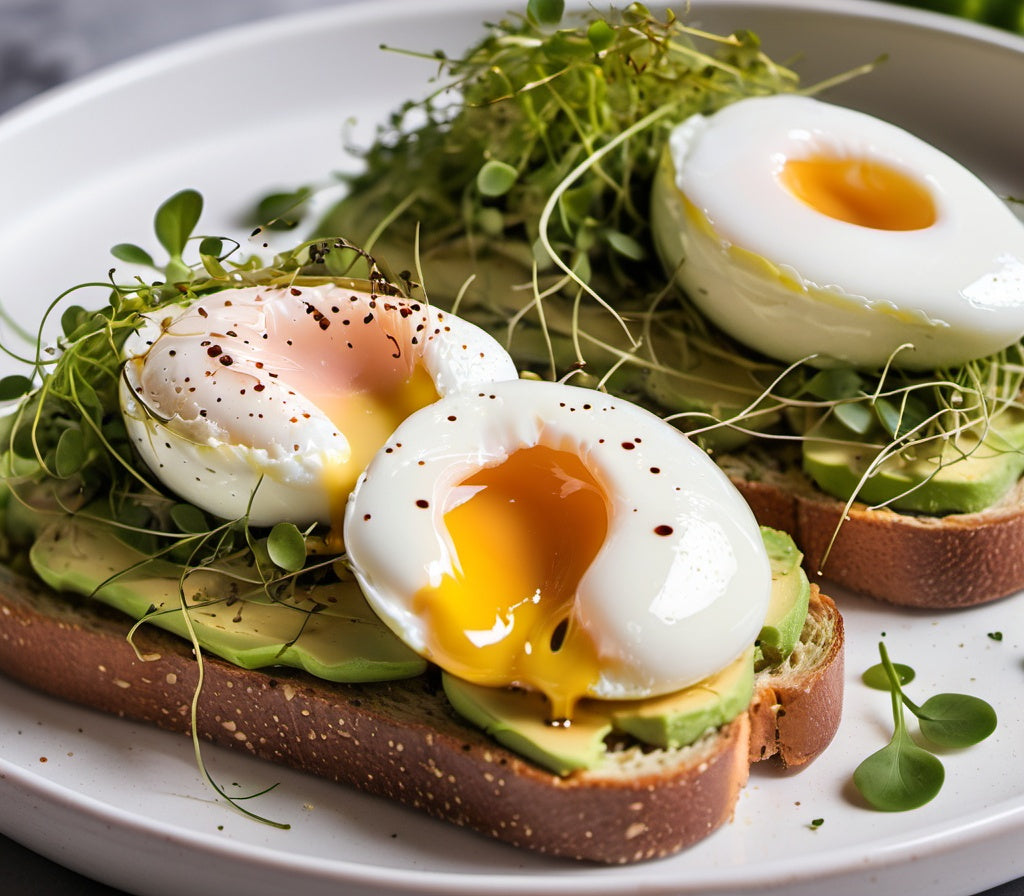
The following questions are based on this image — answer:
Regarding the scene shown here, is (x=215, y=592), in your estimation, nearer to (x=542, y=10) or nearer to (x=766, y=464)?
(x=766, y=464)

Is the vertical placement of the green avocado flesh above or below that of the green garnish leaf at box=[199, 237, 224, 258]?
below

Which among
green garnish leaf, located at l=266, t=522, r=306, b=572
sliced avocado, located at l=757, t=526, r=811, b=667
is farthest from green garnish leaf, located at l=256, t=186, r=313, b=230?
sliced avocado, located at l=757, t=526, r=811, b=667

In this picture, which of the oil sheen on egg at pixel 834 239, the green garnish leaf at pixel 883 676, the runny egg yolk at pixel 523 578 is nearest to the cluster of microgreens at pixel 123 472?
the runny egg yolk at pixel 523 578

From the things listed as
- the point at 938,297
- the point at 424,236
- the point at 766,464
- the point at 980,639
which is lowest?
the point at 980,639

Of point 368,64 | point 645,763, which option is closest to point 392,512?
point 645,763

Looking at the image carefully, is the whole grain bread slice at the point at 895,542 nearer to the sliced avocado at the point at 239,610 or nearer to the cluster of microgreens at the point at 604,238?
the cluster of microgreens at the point at 604,238

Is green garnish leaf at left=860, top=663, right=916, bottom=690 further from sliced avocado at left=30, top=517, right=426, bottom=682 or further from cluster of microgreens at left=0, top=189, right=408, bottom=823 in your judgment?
cluster of microgreens at left=0, top=189, right=408, bottom=823
